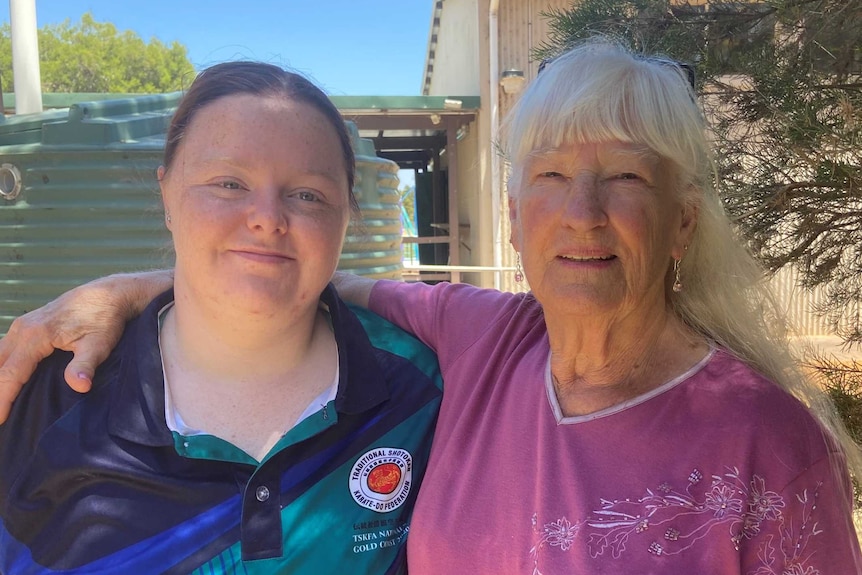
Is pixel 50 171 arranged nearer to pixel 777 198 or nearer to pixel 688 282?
pixel 688 282

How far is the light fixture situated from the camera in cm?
867

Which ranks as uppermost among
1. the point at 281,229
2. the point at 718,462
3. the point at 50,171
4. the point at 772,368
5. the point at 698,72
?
the point at 698,72

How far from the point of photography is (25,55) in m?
3.29

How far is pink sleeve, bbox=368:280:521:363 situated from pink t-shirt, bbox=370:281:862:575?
14 cm

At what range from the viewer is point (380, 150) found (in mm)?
13852

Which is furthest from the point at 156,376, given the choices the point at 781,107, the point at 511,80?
the point at 511,80

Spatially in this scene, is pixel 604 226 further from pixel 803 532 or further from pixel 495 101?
pixel 495 101

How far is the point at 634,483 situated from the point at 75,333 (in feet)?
4.55

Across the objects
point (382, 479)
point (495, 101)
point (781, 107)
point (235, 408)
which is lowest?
point (382, 479)

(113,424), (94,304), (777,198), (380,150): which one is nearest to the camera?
(113,424)

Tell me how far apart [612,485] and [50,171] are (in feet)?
7.90

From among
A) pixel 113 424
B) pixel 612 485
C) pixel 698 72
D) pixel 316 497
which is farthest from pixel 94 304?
pixel 698 72

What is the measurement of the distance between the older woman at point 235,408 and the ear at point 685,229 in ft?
2.47

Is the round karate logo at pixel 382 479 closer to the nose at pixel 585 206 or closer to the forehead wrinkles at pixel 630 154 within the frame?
the nose at pixel 585 206
